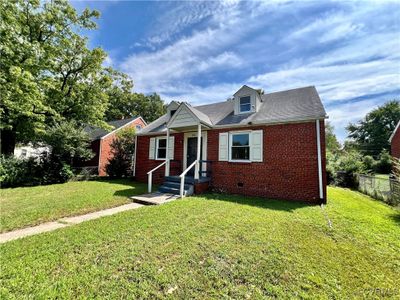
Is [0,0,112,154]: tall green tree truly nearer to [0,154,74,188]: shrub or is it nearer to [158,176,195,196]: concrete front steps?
[0,154,74,188]: shrub

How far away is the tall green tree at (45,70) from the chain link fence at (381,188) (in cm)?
1899

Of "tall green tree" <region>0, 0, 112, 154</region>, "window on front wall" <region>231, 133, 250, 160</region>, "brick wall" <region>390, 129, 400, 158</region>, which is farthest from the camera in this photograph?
"brick wall" <region>390, 129, 400, 158</region>

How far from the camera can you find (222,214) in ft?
A: 18.7

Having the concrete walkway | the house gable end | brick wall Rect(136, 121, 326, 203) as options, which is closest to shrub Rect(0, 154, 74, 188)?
the house gable end

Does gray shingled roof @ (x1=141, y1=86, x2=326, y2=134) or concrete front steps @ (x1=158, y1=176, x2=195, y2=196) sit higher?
gray shingled roof @ (x1=141, y1=86, x2=326, y2=134)

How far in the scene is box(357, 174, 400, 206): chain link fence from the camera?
858cm

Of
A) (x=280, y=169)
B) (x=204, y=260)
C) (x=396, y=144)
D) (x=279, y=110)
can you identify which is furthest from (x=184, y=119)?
(x=396, y=144)

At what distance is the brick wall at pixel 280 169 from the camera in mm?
7863

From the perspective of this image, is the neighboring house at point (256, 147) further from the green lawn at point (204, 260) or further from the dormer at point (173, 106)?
the green lawn at point (204, 260)

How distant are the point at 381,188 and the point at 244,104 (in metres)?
8.72

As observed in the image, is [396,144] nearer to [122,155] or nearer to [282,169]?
[282,169]

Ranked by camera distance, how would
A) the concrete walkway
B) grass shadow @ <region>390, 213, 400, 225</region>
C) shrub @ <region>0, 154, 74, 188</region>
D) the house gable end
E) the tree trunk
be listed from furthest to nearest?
the tree trunk → shrub @ <region>0, 154, 74, 188</region> → the house gable end → grass shadow @ <region>390, 213, 400, 225</region> → the concrete walkway

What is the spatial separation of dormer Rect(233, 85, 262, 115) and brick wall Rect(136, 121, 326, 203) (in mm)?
1446

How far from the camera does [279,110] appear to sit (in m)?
9.27
